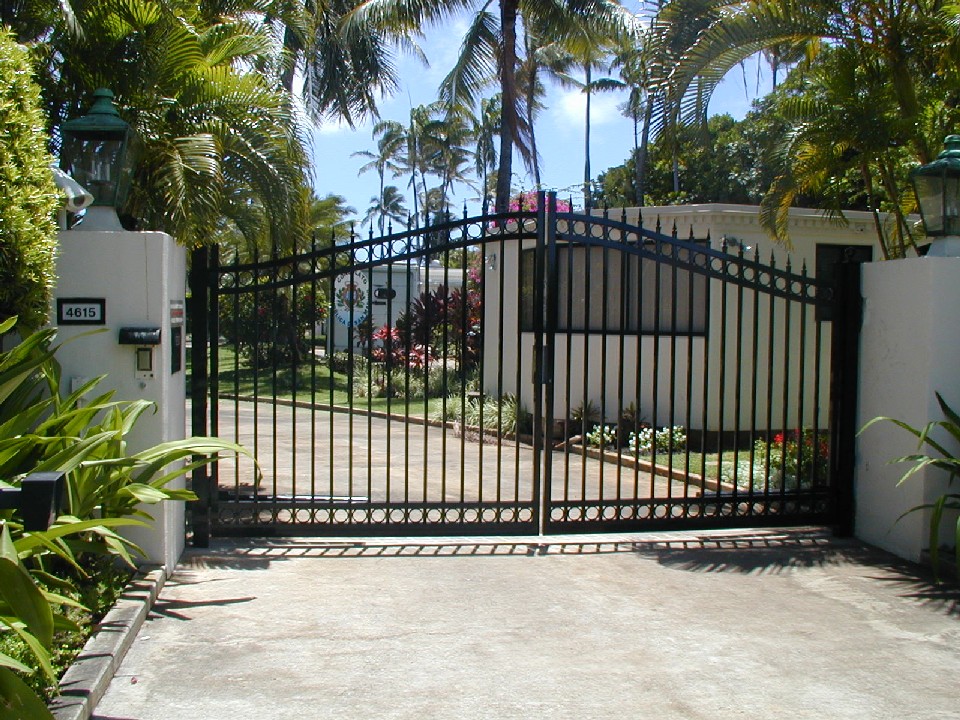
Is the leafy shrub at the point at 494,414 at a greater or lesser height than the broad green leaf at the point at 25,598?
lesser

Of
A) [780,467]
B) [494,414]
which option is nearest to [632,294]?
[494,414]

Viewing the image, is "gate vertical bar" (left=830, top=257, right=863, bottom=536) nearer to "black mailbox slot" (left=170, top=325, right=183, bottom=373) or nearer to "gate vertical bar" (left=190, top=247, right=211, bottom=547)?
"gate vertical bar" (left=190, top=247, right=211, bottom=547)

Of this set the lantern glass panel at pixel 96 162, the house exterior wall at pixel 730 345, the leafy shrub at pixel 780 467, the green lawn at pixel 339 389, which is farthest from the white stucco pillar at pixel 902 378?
the green lawn at pixel 339 389

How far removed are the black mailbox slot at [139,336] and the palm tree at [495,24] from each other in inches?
539

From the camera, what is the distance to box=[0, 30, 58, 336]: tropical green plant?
485cm

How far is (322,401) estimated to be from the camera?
1966cm

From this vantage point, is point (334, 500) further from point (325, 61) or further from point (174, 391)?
point (325, 61)

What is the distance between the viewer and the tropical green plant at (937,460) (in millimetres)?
6316

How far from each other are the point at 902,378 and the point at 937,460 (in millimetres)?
749

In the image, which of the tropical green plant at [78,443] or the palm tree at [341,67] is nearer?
the tropical green plant at [78,443]

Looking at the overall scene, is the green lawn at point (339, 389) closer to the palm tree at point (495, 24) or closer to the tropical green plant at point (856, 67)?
the palm tree at point (495, 24)

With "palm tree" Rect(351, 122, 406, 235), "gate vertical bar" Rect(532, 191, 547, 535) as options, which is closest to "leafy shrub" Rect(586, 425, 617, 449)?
"gate vertical bar" Rect(532, 191, 547, 535)

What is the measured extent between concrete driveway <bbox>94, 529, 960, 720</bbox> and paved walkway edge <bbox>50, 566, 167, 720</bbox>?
8 cm

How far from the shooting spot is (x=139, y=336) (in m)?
6.01
